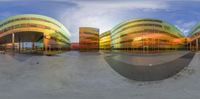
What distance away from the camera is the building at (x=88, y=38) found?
A: 916cm

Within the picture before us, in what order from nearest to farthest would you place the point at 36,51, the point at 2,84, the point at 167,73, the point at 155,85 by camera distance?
the point at 155,85
the point at 2,84
the point at 167,73
the point at 36,51

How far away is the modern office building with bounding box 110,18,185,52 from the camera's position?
34.3 feet

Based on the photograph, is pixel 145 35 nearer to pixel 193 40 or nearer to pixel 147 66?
pixel 147 66

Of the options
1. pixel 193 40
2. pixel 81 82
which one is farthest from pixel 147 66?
pixel 193 40

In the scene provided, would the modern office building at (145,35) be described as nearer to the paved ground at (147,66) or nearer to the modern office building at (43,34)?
the paved ground at (147,66)

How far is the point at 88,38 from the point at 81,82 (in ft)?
5.60

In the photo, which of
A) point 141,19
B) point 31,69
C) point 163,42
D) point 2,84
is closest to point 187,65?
point 163,42

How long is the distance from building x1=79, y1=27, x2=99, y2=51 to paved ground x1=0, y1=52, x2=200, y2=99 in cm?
118

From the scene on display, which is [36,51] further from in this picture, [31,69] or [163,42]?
[163,42]

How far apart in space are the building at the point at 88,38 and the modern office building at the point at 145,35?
75 centimetres

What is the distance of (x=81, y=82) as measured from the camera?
388 inches

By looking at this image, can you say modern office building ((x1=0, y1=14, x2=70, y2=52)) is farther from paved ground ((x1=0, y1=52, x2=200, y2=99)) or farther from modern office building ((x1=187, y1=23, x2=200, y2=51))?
modern office building ((x1=187, y1=23, x2=200, y2=51))

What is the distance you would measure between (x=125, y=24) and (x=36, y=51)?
684 cm

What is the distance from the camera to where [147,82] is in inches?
377
